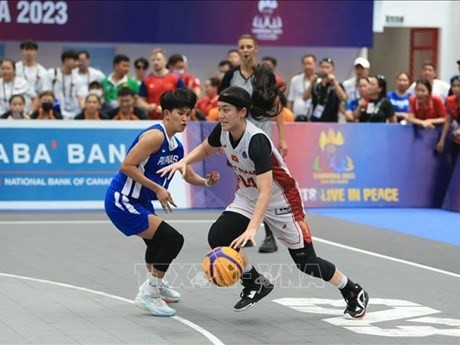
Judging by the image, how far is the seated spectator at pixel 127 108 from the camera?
16672mm

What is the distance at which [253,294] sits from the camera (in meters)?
9.22

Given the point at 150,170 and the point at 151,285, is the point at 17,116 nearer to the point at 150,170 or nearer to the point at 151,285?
the point at 150,170

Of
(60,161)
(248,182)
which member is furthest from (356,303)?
(60,161)

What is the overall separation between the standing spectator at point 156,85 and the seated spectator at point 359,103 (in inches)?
111

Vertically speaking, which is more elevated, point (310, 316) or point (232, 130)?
point (232, 130)

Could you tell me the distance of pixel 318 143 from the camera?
17156 mm

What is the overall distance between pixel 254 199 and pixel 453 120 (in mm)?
9007

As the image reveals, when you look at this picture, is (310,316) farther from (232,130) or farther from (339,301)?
(232,130)

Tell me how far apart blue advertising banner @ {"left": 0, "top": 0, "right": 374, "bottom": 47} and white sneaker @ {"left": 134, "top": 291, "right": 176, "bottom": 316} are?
13945mm

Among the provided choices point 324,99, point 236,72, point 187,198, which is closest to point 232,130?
point 236,72

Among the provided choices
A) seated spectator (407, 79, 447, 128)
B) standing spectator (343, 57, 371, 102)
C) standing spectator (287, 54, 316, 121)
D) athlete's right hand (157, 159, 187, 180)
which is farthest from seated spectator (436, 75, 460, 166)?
athlete's right hand (157, 159, 187, 180)

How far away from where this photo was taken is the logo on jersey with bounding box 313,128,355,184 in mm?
17131

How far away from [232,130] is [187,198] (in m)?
7.64

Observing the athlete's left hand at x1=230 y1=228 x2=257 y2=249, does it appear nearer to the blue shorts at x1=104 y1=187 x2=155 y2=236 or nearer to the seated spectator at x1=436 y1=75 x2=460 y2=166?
the blue shorts at x1=104 y1=187 x2=155 y2=236
